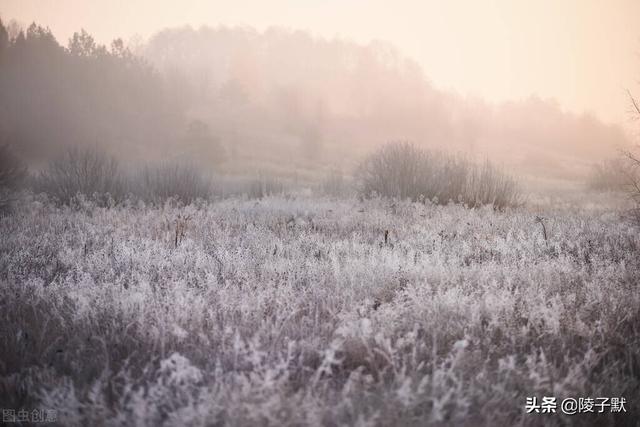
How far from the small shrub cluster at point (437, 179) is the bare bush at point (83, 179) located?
783cm

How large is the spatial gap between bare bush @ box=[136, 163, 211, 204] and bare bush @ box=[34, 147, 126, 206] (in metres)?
0.84

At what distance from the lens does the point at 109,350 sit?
8.20ft

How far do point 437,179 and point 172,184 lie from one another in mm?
8315

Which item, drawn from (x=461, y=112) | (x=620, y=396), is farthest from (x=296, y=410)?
(x=461, y=112)

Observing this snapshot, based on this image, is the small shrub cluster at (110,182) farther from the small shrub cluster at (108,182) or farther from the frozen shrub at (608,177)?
the frozen shrub at (608,177)

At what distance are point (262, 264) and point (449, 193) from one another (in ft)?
28.8

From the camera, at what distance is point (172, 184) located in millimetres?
13180

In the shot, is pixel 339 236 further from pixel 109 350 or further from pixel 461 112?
pixel 461 112

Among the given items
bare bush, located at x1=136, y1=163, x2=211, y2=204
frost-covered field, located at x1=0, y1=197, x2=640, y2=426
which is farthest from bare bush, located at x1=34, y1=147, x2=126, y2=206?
frost-covered field, located at x1=0, y1=197, x2=640, y2=426

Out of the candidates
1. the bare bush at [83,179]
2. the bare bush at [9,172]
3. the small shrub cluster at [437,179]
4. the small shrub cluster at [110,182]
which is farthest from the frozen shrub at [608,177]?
the bare bush at [9,172]

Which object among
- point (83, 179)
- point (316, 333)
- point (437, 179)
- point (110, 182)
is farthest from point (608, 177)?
point (316, 333)

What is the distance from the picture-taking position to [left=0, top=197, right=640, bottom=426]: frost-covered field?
191cm

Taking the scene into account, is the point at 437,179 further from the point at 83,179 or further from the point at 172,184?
the point at 83,179

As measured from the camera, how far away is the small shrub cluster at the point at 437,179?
11.5 metres
